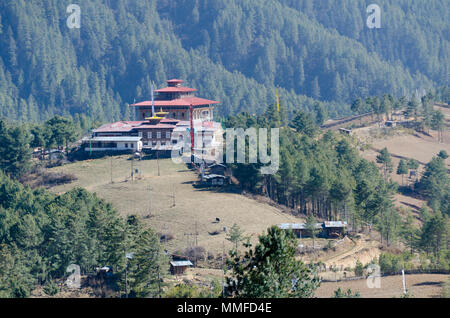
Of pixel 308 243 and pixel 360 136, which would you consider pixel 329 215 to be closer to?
pixel 308 243

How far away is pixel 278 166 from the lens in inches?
2758

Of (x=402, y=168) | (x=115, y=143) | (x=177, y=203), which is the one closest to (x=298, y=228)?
(x=177, y=203)

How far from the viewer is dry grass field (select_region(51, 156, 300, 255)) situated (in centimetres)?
5991

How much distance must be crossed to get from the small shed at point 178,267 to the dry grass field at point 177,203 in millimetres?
4056

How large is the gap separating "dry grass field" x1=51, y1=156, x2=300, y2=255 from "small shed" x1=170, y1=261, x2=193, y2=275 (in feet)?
13.3

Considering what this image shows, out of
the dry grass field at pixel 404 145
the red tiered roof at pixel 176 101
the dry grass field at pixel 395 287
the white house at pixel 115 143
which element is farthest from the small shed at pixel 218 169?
the dry grass field at pixel 404 145

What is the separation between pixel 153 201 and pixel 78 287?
18.2 m

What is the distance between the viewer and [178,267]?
5206cm

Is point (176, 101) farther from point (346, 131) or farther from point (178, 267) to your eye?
point (178, 267)

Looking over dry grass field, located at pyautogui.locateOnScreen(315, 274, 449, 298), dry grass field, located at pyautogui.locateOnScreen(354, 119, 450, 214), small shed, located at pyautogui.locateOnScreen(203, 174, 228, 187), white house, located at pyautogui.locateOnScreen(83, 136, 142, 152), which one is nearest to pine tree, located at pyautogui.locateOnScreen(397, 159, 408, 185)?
dry grass field, located at pyautogui.locateOnScreen(354, 119, 450, 214)

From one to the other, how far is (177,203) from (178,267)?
1416cm

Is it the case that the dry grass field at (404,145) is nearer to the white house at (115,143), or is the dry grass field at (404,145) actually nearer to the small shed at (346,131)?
the small shed at (346,131)

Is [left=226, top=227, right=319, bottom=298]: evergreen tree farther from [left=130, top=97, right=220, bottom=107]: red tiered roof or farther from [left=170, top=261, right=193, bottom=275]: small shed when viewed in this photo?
[left=130, top=97, right=220, bottom=107]: red tiered roof
